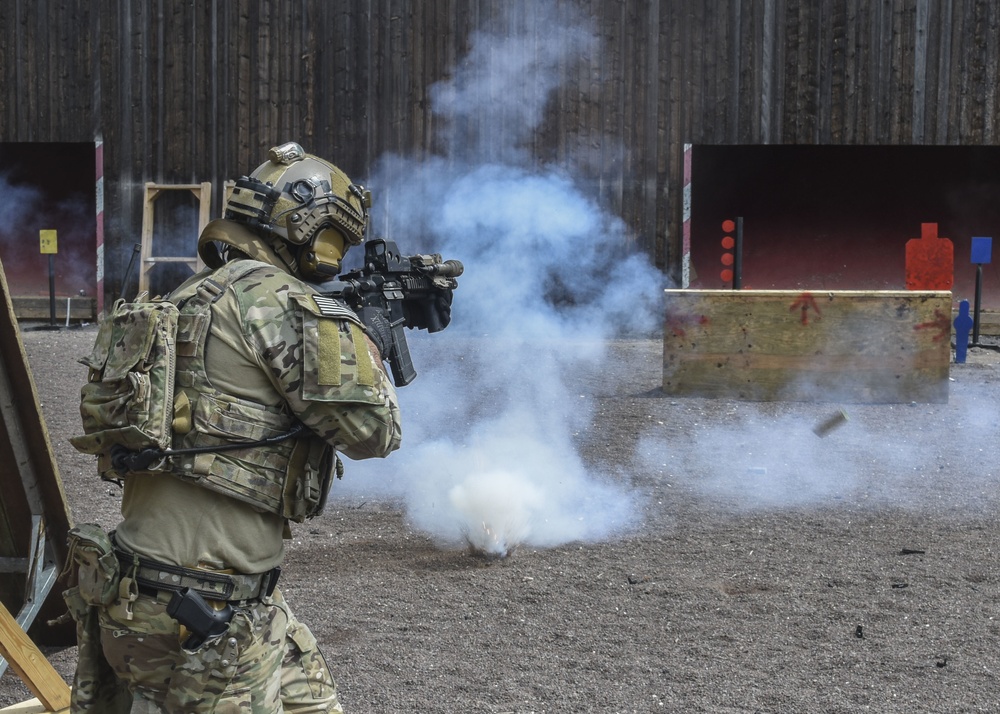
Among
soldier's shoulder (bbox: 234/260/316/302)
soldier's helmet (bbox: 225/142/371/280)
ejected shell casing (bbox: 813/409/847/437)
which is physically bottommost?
ejected shell casing (bbox: 813/409/847/437)

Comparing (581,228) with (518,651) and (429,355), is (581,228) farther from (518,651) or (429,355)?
(518,651)

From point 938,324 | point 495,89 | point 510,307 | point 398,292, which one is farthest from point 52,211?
point 398,292

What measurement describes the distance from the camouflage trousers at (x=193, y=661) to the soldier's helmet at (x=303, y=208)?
105 centimetres

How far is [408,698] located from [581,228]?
1105 cm

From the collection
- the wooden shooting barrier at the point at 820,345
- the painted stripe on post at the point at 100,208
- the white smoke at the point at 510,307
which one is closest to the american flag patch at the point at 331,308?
the white smoke at the point at 510,307

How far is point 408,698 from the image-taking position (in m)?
4.40

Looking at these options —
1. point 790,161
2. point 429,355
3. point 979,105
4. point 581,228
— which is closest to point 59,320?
point 429,355

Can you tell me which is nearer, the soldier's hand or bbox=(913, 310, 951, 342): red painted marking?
the soldier's hand

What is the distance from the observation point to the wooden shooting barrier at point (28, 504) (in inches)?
163

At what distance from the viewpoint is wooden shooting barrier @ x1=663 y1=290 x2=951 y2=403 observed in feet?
32.1

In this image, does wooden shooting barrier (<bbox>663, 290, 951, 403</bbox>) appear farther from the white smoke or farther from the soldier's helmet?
the soldier's helmet

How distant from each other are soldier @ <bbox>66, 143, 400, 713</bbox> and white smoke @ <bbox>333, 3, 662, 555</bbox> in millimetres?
3306

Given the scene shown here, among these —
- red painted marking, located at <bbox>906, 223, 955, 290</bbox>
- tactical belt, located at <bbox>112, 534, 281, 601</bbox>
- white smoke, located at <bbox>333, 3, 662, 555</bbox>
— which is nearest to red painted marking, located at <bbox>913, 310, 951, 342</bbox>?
white smoke, located at <bbox>333, 3, 662, 555</bbox>

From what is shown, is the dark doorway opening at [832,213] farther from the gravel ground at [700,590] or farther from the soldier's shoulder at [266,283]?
the soldier's shoulder at [266,283]
